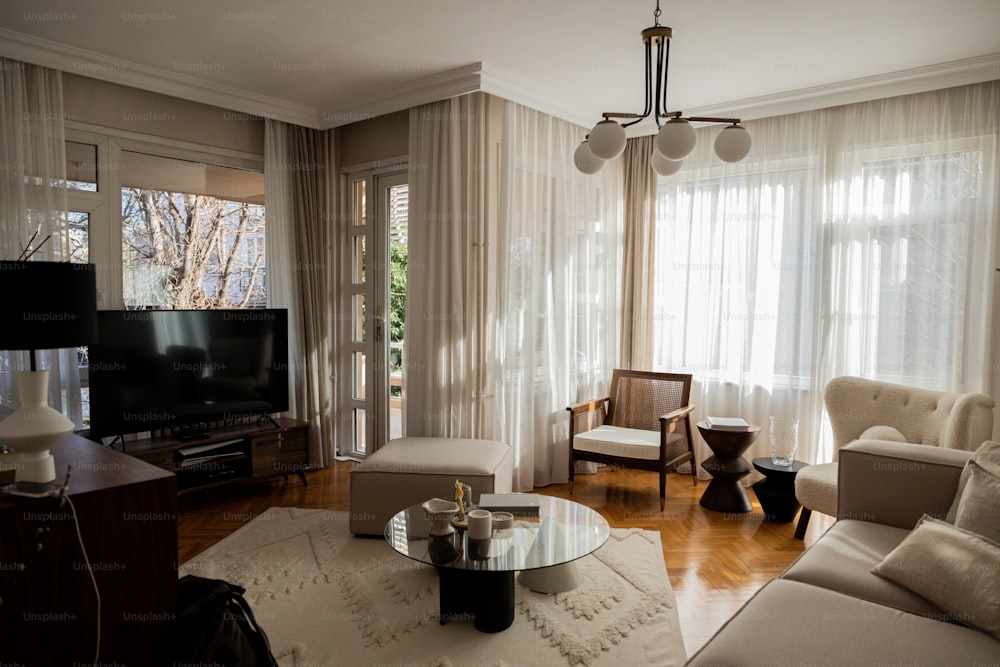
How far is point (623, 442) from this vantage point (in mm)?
4188

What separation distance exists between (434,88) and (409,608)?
3092 millimetres

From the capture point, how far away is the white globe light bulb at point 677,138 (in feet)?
7.97

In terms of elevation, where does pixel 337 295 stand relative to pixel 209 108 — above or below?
below

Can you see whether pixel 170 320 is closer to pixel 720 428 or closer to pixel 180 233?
pixel 180 233

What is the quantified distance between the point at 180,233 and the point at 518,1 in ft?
9.03

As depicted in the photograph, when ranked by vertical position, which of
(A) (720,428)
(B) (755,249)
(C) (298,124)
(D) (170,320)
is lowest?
(A) (720,428)

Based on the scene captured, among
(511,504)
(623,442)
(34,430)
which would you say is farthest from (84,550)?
(623,442)

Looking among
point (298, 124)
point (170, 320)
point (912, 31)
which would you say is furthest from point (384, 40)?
point (912, 31)

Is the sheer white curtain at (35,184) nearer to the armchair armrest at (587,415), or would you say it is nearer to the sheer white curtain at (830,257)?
the armchair armrest at (587,415)

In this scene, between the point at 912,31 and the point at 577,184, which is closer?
the point at 912,31

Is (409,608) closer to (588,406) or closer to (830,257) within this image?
(588,406)

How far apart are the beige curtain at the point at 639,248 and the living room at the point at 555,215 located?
0.02m

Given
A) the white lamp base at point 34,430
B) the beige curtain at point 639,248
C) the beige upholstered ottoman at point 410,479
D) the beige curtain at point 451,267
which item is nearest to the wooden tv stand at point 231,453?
the beige curtain at point 451,267

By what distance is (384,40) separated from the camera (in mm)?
3439
